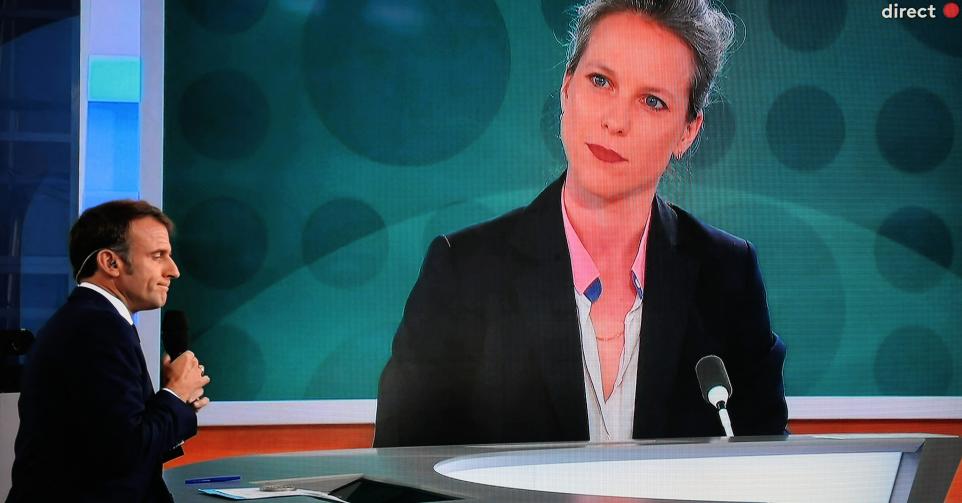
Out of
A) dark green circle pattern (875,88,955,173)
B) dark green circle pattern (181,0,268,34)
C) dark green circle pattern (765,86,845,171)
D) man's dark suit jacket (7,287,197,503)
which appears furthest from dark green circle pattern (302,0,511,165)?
man's dark suit jacket (7,287,197,503)

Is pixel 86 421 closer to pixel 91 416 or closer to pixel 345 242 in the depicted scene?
pixel 91 416

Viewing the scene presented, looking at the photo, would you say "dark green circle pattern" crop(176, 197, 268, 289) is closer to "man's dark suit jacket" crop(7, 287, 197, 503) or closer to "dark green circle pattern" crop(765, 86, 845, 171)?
"man's dark suit jacket" crop(7, 287, 197, 503)

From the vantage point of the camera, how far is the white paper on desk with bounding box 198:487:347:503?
4.69 ft

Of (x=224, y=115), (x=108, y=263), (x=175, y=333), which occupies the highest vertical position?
(x=224, y=115)

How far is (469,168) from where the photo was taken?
3.10 metres

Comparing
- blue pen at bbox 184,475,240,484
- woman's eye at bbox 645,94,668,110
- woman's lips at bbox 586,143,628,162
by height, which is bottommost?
blue pen at bbox 184,475,240,484

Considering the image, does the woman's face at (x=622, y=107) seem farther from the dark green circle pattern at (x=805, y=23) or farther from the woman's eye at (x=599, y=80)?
the dark green circle pattern at (x=805, y=23)

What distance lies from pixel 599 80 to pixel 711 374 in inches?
38.1

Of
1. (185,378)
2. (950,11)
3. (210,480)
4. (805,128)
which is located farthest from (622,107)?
(210,480)

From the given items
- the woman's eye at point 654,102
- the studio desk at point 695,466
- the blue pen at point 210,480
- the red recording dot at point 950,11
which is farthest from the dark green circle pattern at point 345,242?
the red recording dot at point 950,11

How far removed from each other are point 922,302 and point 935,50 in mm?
831

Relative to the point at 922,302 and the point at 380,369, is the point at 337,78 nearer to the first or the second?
the point at 380,369

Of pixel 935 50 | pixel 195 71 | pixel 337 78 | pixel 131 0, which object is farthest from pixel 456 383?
pixel 935 50

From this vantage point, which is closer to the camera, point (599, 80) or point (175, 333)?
point (175, 333)
